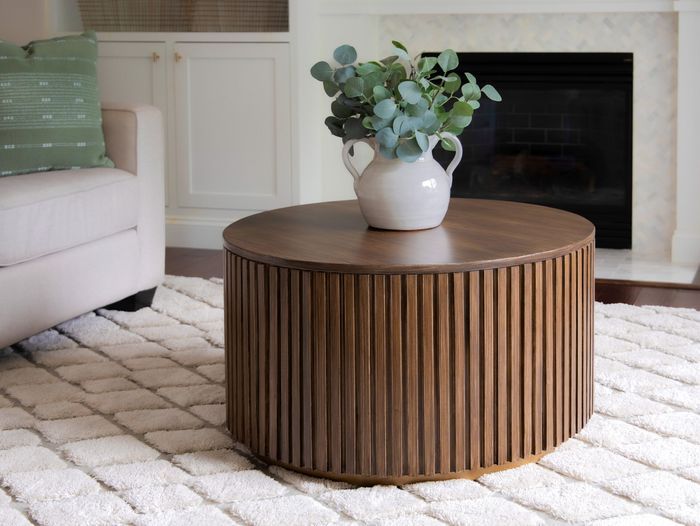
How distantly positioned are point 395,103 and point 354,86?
0.09 meters

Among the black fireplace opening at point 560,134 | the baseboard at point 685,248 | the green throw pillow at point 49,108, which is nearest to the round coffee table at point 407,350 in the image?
the green throw pillow at point 49,108

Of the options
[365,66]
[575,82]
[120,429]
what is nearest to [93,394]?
[120,429]

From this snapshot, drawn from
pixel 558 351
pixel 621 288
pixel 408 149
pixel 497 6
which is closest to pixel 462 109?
pixel 408 149

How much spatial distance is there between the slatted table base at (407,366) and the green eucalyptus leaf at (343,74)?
0.43 meters

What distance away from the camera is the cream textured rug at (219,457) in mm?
1901

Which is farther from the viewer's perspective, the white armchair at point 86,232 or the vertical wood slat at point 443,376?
the white armchair at point 86,232

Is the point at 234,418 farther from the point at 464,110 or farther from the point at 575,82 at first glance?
the point at 575,82

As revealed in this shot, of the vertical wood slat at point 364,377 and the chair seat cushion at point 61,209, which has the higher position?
the chair seat cushion at point 61,209

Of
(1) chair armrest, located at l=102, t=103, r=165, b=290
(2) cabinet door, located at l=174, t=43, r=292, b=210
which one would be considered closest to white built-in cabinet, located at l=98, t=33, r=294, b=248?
(2) cabinet door, located at l=174, t=43, r=292, b=210

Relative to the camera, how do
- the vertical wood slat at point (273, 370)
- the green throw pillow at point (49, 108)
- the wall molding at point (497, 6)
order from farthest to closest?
the wall molding at point (497, 6) → the green throw pillow at point (49, 108) → the vertical wood slat at point (273, 370)

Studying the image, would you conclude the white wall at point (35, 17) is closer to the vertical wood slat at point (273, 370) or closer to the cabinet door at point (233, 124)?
the cabinet door at point (233, 124)

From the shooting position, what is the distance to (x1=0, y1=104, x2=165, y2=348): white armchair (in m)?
2.78

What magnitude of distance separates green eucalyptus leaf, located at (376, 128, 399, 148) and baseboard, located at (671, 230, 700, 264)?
2260 mm

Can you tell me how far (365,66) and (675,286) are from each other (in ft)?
6.42
